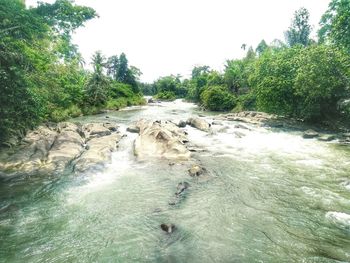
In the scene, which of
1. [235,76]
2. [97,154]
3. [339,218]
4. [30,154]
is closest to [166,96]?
[235,76]

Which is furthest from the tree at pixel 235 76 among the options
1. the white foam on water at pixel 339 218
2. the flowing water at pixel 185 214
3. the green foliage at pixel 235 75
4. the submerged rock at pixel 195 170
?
the white foam on water at pixel 339 218

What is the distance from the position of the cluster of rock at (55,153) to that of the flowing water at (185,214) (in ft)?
3.04

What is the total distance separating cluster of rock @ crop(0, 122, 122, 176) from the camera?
12461 mm

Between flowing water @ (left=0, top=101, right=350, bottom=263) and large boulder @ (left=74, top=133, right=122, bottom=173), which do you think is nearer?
flowing water @ (left=0, top=101, right=350, bottom=263)

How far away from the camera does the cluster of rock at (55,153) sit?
12461 millimetres

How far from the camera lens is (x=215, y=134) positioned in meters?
20.8

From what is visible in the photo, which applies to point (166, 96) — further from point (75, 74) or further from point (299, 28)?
point (75, 74)

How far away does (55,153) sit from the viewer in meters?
14.2

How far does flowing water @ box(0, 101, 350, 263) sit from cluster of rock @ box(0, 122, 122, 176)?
3.04 feet

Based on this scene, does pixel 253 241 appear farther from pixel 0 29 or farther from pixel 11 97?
pixel 0 29

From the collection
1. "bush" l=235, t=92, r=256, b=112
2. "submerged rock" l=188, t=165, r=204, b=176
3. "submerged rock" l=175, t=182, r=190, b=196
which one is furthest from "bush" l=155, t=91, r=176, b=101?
"submerged rock" l=175, t=182, r=190, b=196

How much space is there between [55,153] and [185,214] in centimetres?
881

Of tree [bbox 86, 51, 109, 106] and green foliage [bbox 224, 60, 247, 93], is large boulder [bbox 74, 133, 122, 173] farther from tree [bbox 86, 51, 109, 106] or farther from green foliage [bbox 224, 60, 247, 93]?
green foliage [bbox 224, 60, 247, 93]

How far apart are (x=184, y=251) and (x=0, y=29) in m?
10.1
